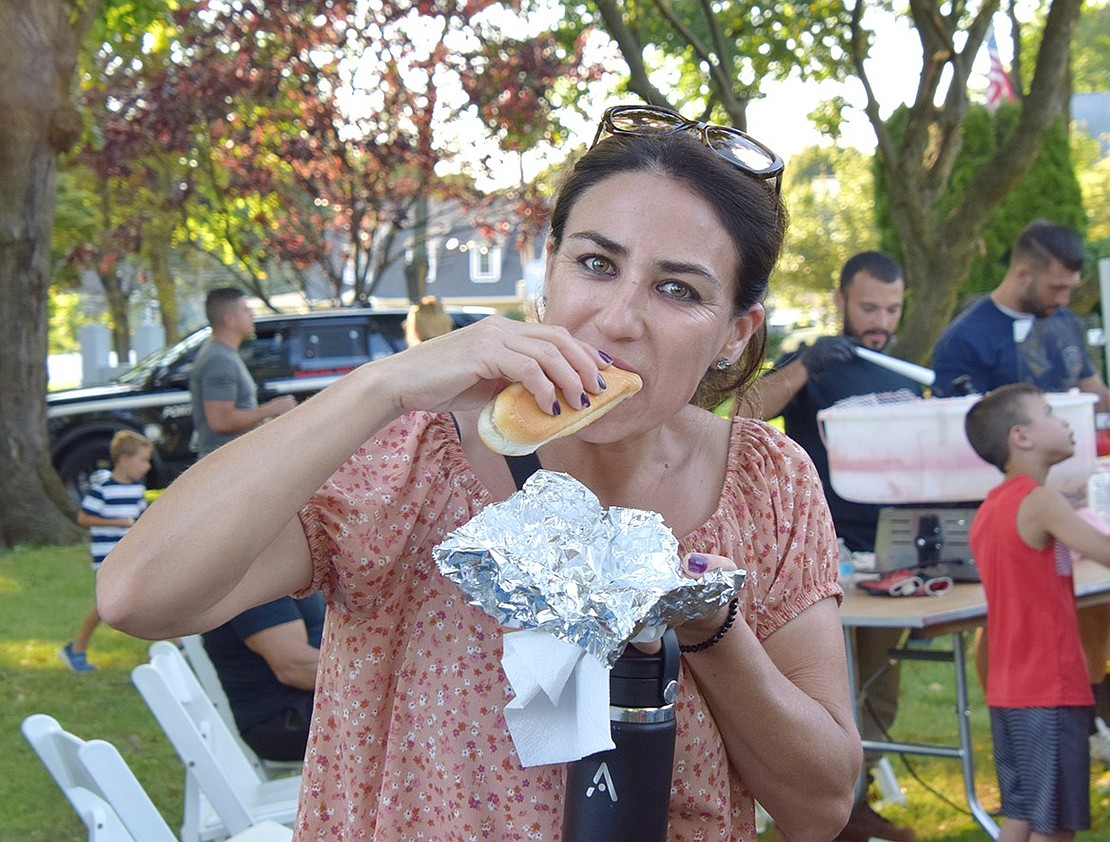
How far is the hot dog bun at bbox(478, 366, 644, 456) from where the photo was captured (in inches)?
66.9

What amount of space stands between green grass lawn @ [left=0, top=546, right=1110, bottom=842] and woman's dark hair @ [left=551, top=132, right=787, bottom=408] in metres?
3.97

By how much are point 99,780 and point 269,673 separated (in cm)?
126

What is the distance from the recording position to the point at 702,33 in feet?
39.1

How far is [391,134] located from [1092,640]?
1137cm

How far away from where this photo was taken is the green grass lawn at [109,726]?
5.52m

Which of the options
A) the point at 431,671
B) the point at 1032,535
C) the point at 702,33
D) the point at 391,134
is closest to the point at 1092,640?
the point at 1032,535

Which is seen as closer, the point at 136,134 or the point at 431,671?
the point at 431,671

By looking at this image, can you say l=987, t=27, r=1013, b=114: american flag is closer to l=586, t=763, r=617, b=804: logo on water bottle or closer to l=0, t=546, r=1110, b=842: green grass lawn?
l=0, t=546, r=1110, b=842: green grass lawn

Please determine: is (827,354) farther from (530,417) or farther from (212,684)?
(530,417)

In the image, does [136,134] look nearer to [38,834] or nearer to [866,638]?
[38,834]

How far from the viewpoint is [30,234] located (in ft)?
35.8

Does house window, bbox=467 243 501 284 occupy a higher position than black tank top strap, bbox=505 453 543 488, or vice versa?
house window, bbox=467 243 501 284

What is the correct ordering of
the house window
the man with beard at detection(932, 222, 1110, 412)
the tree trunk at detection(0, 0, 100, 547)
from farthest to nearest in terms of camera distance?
the house window
the tree trunk at detection(0, 0, 100, 547)
the man with beard at detection(932, 222, 1110, 412)

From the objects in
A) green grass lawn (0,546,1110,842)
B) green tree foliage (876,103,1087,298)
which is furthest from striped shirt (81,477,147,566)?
green tree foliage (876,103,1087,298)
